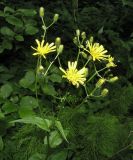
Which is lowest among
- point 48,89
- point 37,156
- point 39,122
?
point 37,156

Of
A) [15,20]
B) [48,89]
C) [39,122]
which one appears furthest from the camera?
[15,20]

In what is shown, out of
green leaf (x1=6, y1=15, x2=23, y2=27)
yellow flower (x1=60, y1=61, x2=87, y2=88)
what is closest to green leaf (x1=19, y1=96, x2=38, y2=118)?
yellow flower (x1=60, y1=61, x2=87, y2=88)

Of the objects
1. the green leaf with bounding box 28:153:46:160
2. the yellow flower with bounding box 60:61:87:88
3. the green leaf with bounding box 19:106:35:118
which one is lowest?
the green leaf with bounding box 28:153:46:160

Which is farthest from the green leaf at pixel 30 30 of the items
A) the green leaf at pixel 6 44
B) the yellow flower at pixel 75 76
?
the yellow flower at pixel 75 76

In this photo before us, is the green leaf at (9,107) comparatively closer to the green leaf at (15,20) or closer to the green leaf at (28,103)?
the green leaf at (28,103)

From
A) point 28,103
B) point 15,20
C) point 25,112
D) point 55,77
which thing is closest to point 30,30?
point 15,20

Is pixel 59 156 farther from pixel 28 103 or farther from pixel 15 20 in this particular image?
pixel 15 20

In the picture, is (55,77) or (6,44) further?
(6,44)

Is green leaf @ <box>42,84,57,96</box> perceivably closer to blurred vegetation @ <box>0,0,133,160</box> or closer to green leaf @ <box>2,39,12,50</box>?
blurred vegetation @ <box>0,0,133,160</box>

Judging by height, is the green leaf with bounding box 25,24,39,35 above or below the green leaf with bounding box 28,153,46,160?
above
